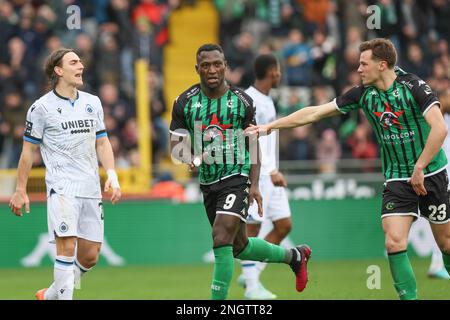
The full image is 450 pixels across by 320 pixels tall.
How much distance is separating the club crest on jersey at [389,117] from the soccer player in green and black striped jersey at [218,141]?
120 cm

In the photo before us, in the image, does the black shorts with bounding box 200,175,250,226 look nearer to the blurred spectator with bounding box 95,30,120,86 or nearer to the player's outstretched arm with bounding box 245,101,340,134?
the player's outstretched arm with bounding box 245,101,340,134

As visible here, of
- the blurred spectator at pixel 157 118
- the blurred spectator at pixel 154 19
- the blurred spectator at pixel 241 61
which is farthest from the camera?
the blurred spectator at pixel 154 19

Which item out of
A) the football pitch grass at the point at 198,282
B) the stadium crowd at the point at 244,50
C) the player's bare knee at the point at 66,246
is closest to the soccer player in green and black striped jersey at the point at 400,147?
the football pitch grass at the point at 198,282

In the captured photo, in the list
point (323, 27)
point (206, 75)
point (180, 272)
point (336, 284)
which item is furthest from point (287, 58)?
point (206, 75)

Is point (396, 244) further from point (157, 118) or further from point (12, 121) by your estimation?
point (12, 121)

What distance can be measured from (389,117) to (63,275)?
3305 millimetres

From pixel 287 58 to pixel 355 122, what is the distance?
2.03 m

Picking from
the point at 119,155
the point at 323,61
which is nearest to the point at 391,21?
the point at 323,61

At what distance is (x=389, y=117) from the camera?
9508 mm

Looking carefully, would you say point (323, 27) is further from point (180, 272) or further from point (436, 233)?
point (436, 233)

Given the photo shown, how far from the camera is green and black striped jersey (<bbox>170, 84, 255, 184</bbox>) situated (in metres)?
9.77

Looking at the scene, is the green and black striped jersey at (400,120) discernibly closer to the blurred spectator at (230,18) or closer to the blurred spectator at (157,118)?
the blurred spectator at (157,118)

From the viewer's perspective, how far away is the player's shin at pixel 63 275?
9.59 meters

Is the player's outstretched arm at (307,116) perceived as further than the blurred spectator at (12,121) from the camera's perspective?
No
